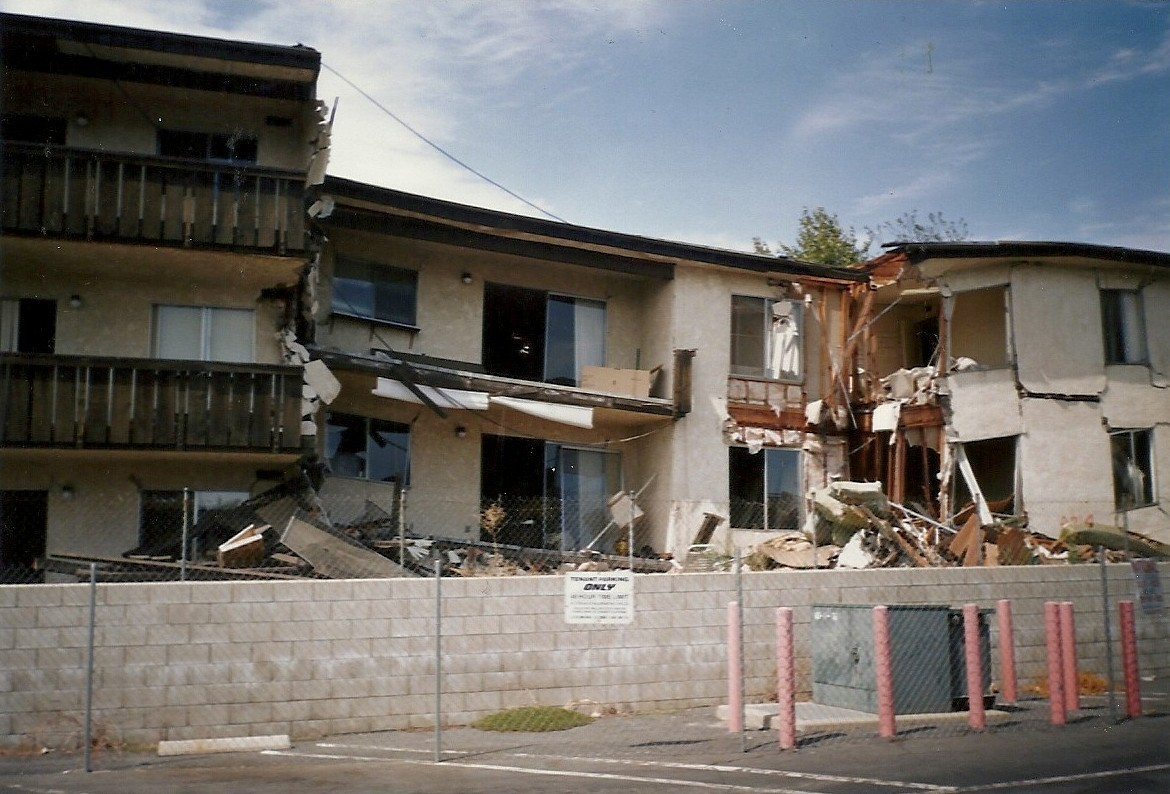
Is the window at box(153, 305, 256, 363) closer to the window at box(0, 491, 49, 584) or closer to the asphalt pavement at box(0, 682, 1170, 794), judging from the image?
the window at box(0, 491, 49, 584)

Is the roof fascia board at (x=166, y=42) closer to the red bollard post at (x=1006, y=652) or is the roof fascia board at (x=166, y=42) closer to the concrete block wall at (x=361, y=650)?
the concrete block wall at (x=361, y=650)

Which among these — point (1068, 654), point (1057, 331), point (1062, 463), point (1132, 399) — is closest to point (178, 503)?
point (1068, 654)

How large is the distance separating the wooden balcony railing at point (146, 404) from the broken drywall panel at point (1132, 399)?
1533cm

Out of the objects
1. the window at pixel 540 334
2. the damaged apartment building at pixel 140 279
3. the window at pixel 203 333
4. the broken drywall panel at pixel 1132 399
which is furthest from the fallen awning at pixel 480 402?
the broken drywall panel at pixel 1132 399

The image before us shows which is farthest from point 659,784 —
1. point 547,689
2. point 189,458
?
point 189,458

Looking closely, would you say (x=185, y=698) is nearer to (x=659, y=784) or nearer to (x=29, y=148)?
(x=659, y=784)

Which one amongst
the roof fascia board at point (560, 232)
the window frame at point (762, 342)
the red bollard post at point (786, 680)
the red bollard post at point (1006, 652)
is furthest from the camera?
the window frame at point (762, 342)

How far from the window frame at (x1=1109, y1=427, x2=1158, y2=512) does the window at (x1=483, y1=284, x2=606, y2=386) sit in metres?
10.1

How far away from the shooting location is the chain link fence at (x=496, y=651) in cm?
1018

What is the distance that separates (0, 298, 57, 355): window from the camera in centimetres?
1600

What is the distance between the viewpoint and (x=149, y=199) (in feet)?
50.3

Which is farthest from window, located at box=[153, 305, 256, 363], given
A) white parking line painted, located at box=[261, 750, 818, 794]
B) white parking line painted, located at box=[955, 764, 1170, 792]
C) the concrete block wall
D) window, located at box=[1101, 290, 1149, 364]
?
window, located at box=[1101, 290, 1149, 364]

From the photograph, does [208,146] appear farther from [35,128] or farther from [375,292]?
[375,292]

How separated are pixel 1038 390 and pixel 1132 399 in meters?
2.03
